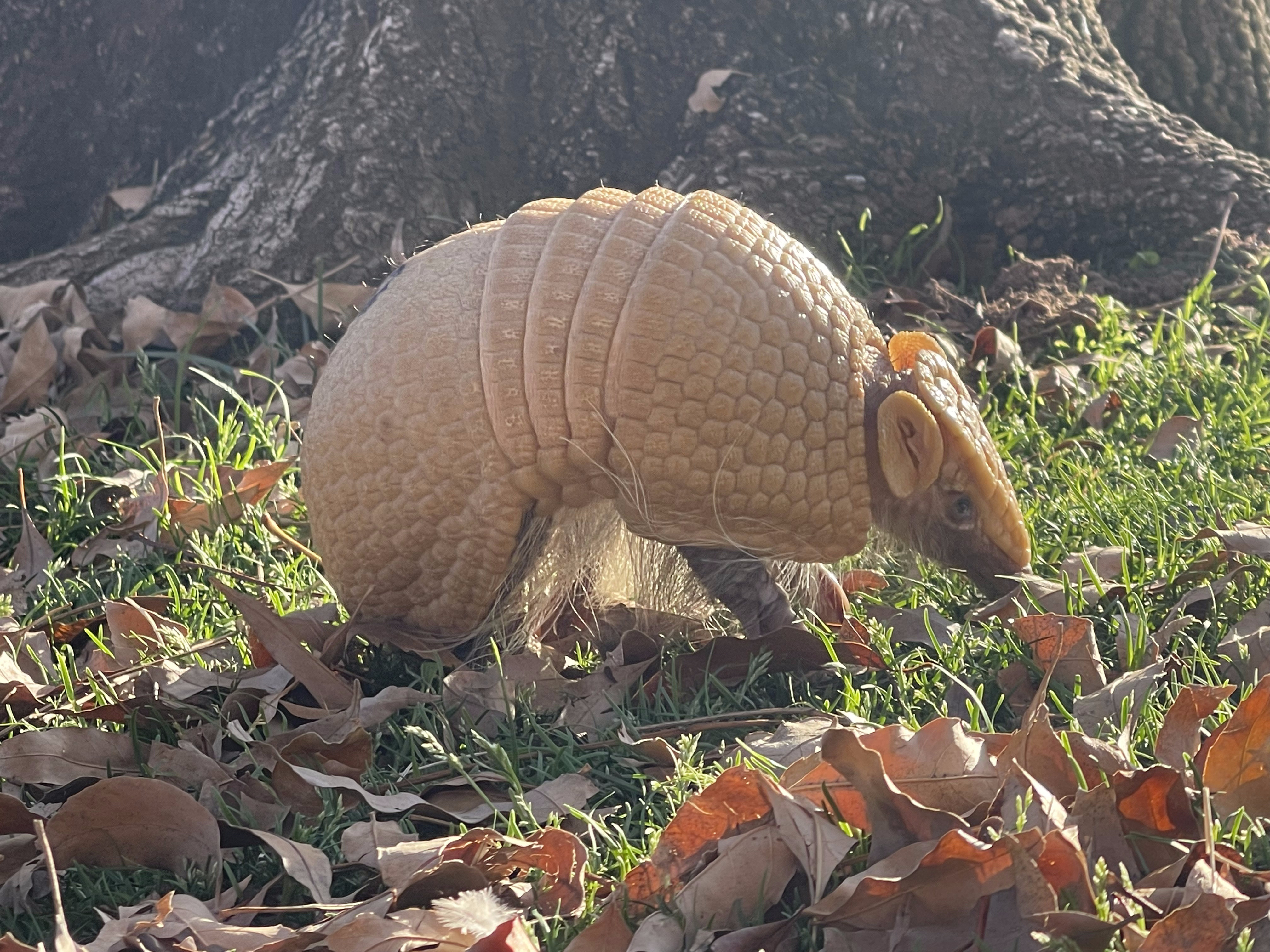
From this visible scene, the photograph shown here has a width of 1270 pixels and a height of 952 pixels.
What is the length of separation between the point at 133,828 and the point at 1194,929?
1.69m

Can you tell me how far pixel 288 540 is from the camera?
336 cm

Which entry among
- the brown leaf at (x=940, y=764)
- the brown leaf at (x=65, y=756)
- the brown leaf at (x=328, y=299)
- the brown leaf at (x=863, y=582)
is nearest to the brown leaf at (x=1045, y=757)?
the brown leaf at (x=940, y=764)

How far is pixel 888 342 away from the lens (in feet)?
9.35

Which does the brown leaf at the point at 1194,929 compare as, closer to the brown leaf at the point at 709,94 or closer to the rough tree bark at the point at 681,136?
the rough tree bark at the point at 681,136

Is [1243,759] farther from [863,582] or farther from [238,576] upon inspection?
[238,576]

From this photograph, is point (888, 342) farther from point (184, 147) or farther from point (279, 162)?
point (184, 147)

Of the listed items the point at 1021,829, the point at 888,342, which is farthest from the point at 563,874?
the point at 888,342

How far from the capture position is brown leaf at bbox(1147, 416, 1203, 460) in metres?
3.57

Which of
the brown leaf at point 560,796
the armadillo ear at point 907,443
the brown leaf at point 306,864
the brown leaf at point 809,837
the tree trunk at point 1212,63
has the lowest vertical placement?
the brown leaf at point 560,796

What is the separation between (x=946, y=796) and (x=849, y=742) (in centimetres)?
22

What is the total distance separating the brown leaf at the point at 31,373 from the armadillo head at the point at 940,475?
2970 mm

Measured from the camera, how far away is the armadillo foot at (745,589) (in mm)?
2871

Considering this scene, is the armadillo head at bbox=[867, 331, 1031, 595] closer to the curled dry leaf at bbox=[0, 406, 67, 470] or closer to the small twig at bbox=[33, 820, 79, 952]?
the small twig at bbox=[33, 820, 79, 952]

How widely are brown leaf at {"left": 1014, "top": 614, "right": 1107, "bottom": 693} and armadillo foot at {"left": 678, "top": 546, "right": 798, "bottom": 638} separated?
584mm
